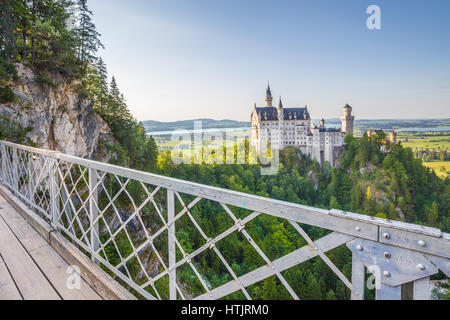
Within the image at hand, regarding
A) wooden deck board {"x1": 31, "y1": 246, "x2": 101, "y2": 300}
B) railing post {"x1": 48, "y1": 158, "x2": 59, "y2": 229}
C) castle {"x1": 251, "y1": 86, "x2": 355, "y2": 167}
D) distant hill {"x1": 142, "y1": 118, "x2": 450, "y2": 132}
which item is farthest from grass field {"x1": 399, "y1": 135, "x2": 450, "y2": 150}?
wooden deck board {"x1": 31, "y1": 246, "x2": 101, "y2": 300}

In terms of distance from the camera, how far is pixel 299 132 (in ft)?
189

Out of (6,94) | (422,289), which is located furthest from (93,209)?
(6,94)

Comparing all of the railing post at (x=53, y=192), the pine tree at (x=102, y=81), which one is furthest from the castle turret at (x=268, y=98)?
the railing post at (x=53, y=192)

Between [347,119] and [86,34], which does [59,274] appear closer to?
[86,34]

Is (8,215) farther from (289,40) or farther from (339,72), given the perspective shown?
(339,72)

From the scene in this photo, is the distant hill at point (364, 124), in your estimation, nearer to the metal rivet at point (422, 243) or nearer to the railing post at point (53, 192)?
the railing post at point (53, 192)

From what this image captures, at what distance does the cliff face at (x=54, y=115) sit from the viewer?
10.7 metres

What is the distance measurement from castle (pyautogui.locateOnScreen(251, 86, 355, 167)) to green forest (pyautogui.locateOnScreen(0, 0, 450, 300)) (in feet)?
8.64

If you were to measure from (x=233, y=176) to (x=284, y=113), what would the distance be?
26380 mm

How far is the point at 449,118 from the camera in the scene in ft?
234

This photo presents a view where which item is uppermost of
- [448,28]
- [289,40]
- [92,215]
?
[448,28]

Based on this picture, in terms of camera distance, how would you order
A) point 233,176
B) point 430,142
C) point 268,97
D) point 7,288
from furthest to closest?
1. point 268,97
2. point 430,142
3. point 233,176
4. point 7,288

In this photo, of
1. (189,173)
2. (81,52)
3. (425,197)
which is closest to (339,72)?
(425,197)
